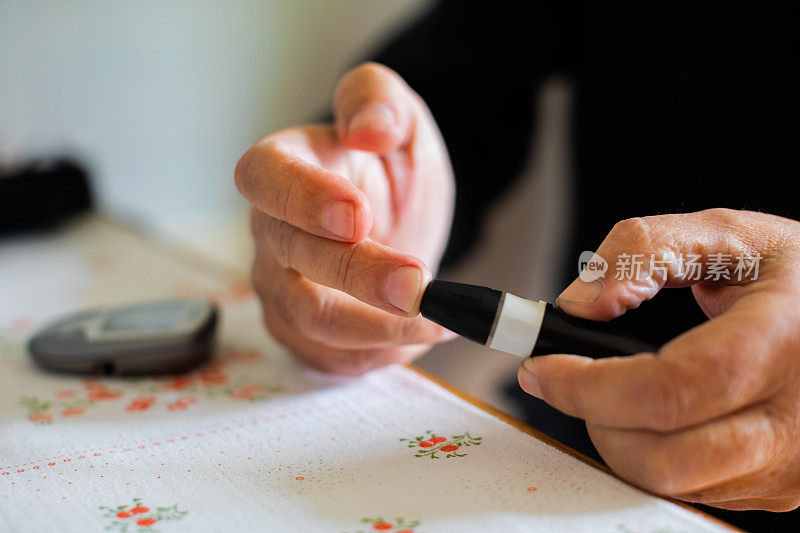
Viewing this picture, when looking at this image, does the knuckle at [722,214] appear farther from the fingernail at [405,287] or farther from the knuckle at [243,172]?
the knuckle at [243,172]

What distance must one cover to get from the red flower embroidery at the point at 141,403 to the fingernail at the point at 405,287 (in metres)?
0.17

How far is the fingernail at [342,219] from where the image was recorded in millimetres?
321

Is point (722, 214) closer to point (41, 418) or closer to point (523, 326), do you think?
point (523, 326)

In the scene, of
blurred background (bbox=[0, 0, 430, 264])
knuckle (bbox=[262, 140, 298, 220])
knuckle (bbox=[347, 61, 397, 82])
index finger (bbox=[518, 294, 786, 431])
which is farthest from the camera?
blurred background (bbox=[0, 0, 430, 264])

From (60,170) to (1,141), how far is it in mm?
312

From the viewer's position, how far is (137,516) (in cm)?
26

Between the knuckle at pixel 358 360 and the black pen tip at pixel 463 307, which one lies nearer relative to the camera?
the black pen tip at pixel 463 307

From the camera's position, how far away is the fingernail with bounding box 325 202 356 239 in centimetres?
32

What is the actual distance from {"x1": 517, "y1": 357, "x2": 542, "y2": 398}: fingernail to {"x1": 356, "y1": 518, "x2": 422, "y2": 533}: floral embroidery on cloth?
74 mm

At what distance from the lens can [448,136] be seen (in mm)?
743

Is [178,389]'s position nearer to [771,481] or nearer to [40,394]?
[40,394]

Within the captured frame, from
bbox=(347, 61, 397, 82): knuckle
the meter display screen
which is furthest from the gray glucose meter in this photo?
bbox=(347, 61, 397, 82): knuckle

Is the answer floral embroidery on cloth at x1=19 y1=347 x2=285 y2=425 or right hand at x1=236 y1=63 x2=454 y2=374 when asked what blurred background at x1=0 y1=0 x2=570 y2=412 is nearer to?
right hand at x1=236 y1=63 x2=454 y2=374

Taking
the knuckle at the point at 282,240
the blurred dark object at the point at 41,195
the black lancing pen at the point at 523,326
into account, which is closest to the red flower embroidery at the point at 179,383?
the knuckle at the point at 282,240
